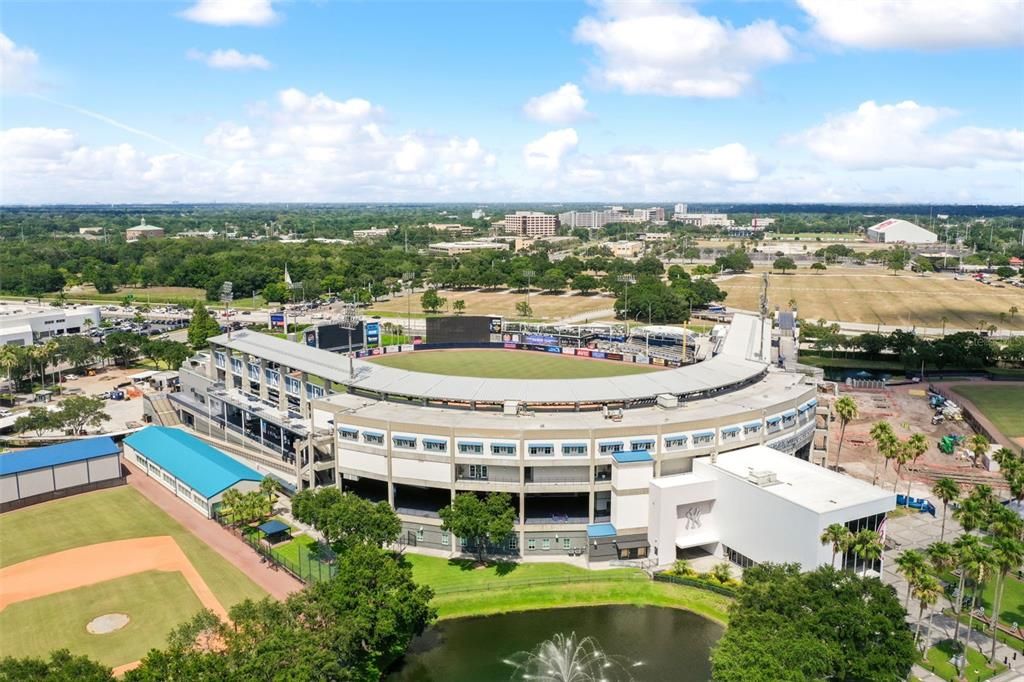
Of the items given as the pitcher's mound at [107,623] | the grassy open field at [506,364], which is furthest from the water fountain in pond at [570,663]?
the grassy open field at [506,364]

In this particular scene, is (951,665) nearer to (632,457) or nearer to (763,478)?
(763,478)

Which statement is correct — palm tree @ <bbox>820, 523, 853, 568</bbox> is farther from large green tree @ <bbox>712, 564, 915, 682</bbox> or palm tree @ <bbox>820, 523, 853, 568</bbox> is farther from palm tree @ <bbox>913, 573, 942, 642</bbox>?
palm tree @ <bbox>913, 573, 942, 642</bbox>

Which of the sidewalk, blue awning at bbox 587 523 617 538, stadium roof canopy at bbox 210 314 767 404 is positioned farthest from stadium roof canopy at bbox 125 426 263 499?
blue awning at bbox 587 523 617 538

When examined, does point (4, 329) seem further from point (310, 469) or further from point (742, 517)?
point (742, 517)

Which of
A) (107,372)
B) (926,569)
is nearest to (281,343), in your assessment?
(107,372)

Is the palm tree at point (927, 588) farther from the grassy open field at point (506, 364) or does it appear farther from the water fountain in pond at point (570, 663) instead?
the grassy open field at point (506, 364)

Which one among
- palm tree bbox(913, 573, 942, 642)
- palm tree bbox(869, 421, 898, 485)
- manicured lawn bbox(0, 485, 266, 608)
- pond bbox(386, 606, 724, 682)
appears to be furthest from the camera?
palm tree bbox(869, 421, 898, 485)
